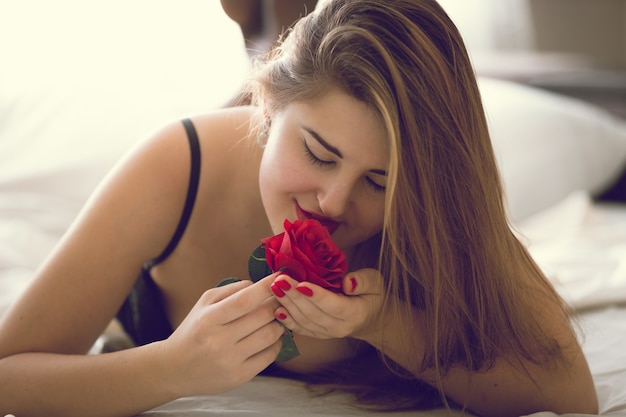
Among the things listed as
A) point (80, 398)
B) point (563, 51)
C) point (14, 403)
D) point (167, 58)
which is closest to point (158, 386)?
point (80, 398)

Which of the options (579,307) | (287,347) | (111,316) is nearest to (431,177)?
(287,347)

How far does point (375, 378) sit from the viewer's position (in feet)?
3.76

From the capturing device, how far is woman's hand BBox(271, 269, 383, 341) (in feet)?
2.85

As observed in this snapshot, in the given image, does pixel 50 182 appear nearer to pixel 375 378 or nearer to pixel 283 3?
pixel 283 3

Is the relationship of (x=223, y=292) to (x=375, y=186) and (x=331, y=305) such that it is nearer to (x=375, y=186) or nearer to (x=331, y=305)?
(x=331, y=305)

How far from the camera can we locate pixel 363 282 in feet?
3.12

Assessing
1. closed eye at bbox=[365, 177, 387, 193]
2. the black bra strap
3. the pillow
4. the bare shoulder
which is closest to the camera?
closed eye at bbox=[365, 177, 387, 193]

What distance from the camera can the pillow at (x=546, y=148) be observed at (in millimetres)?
2223

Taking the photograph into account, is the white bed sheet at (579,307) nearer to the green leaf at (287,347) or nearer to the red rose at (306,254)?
the green leaf at (287,347)

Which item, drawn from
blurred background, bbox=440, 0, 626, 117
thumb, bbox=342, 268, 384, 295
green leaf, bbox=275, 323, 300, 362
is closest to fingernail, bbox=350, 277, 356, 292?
thumb, bbox=342, 268, 384, 295

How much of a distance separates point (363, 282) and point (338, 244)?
101 mm

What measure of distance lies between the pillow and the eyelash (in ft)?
4.18

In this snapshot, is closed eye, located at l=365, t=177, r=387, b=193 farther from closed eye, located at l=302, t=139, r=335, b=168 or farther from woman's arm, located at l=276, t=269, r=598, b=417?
woman's arm, located at l=276, t=269, r=598, b=417

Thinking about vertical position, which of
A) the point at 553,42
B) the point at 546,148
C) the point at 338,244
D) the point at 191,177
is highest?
the point at 191,177
